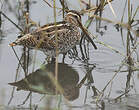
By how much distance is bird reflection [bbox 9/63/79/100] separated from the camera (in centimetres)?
548

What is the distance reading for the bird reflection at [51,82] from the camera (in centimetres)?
548

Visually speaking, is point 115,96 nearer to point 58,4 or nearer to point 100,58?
point 100,58

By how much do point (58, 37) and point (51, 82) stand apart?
3.17 ft

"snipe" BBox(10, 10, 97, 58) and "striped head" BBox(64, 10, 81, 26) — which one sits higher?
"striped head" BBox(64, 10, 81, 26)

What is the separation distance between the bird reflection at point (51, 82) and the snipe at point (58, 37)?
29cm

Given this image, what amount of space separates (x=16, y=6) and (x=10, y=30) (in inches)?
32.5

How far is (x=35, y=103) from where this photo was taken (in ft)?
16.9

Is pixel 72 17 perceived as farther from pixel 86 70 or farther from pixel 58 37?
pixel 86 70

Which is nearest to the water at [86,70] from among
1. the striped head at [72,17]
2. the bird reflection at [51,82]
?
the bird reflection at [51,82]

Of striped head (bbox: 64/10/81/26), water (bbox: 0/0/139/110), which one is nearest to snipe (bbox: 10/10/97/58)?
striped head (bbox: 64/10/81/26)

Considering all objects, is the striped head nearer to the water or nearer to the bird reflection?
the water

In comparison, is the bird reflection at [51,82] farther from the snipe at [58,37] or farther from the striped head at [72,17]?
the striped head at [72,17]

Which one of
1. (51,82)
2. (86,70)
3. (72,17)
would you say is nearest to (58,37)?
(72,17)

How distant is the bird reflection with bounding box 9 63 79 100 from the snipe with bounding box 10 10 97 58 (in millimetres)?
286
